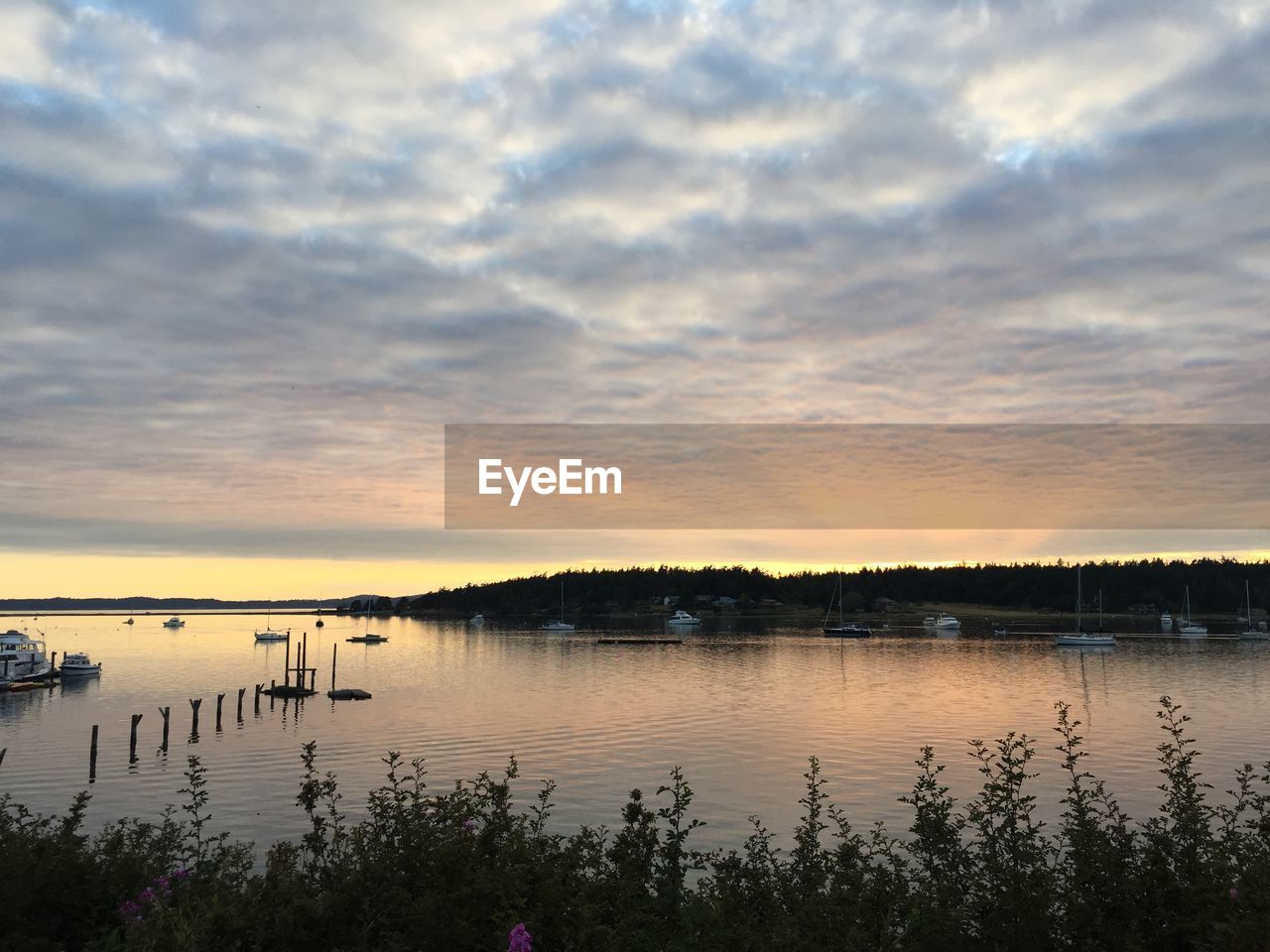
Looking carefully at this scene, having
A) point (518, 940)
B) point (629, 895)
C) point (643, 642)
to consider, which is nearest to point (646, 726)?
point (629, 895)

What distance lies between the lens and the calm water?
130ft

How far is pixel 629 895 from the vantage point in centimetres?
1060

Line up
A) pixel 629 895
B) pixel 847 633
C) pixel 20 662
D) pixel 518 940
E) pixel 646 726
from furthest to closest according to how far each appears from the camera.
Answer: pixel 847 633 → pixel 20 662 → pixel 646 726 → pixel 629 895 → pixel 518 940

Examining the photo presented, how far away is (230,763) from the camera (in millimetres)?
49531

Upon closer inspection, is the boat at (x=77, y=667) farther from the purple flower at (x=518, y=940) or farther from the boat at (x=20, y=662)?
the purple flower at (x=518, y=940)

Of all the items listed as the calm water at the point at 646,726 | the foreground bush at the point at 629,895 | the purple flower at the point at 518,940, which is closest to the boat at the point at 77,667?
the calm water at the point at 646,726

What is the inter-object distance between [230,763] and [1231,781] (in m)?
48.2

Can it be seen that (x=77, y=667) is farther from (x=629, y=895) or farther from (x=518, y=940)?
(x=518, y=940)

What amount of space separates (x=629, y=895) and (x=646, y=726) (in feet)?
173

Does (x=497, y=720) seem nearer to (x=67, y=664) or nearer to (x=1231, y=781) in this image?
(x=1231, y=781)

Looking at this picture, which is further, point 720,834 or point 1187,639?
point 1187,639

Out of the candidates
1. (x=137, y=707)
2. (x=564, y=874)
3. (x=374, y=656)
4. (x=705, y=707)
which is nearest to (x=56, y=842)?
(x=564, y=874)

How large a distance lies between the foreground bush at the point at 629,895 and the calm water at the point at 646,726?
1909cm

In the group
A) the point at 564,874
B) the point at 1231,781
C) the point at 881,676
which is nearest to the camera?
the point at 564,874
